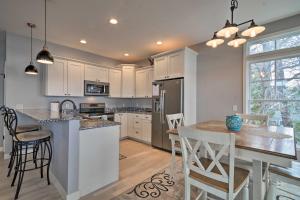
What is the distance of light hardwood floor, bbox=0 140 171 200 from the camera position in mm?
2070

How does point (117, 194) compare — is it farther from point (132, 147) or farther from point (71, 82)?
point (71, 82)

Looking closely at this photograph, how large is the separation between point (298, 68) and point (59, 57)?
5111 millimetres

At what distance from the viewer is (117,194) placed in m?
2.11

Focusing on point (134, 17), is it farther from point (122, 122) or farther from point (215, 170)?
point (122, 122)

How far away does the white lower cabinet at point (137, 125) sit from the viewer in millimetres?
4528

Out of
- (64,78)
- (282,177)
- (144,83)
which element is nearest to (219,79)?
(144,83)

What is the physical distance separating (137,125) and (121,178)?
2.34 metres

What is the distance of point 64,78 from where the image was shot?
4.02 m

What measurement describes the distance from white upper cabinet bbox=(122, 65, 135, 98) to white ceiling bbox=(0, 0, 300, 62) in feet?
4.56

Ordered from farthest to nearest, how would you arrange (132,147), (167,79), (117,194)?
(132,147)
(167,79)
(117,194)

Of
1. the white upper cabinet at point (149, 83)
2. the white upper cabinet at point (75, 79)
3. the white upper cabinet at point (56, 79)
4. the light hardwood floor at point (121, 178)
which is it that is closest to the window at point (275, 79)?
the light hardwood floor at point (121, 178)

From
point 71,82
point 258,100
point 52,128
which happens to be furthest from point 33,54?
point 258,100

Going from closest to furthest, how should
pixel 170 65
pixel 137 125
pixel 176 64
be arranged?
pixel 176 64, pixel 170 65, pixel 137 125

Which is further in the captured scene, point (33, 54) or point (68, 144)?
point (33, 54)
